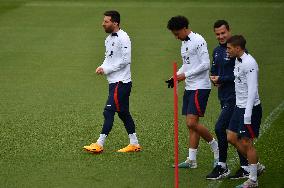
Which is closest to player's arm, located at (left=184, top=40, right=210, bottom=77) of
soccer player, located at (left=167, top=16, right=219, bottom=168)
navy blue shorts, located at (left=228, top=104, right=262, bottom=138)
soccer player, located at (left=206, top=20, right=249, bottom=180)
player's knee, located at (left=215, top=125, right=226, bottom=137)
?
soccer player, located at (left=167, top=16, right=219, bottom=168)

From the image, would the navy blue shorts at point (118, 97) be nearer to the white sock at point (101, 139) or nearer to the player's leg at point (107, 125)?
the player's leg at point (107, 125)

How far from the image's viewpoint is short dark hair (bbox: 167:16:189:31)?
46.9 ft

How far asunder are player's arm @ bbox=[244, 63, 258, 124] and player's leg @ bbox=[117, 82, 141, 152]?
122 inches

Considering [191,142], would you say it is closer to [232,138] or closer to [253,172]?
[232,138]

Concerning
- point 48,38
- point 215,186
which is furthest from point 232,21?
point 215,186

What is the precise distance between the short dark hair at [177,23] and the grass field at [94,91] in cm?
226

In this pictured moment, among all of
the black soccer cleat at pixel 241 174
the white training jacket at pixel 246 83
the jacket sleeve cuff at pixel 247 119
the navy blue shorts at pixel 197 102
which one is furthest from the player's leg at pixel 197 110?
the jacket sleeve cuff at pixel 247 119

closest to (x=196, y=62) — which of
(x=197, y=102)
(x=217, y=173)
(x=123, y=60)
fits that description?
(x=197, y=102)

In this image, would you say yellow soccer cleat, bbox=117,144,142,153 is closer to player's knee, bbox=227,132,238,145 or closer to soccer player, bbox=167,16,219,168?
soccer player, bbox=167,16,219,168

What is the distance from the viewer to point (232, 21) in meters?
28.2

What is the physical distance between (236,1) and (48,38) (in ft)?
Answer: 25.7

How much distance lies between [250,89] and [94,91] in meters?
8.05

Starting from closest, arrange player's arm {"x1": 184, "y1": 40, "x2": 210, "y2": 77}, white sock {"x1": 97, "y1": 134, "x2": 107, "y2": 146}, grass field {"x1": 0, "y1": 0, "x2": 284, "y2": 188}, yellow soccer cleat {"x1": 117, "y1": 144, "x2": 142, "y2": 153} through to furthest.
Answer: player's arm {"x1": 184, "y1": 40, "x2": 210, "y2": 77}, grass field {"x1": 0, "y1": 0, "x2": 284, "y2": 188}, white sock {"x1": 97, "y1": 134, "x2": 107, "y2": 146}, yellow soccer cleat {"x1": 117, "y1": 144, "x2": 142, "y2": 153}

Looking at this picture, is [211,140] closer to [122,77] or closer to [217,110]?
[122,77]
